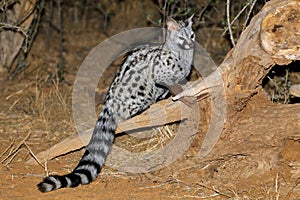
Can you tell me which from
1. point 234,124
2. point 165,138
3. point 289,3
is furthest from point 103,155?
point 289,3

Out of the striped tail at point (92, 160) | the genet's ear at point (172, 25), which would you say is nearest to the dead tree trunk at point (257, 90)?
the striped tail at point (92, 160)

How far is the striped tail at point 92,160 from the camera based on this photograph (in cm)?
477

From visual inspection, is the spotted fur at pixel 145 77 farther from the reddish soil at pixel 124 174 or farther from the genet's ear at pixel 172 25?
the reddish soil at pixel 124 174

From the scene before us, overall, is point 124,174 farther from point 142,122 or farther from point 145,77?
Answer: point 145,77

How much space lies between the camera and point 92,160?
526cm

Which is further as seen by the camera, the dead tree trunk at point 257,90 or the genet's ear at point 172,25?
the genet's ear at point 172,25

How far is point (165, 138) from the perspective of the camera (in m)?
5.77

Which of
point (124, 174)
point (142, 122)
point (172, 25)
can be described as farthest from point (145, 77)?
point (124, 174)

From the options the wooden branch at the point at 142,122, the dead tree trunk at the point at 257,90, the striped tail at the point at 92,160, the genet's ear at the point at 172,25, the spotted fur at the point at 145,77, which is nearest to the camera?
the dead tree trunk at the point at 257,90

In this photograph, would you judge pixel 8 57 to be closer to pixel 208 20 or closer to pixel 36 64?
pixel 36 64

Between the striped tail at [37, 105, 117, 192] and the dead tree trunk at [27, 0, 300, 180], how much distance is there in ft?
1.76

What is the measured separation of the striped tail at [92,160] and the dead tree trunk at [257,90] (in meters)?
0.54

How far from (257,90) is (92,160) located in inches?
61.5

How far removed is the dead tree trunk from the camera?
4484 millimetres
